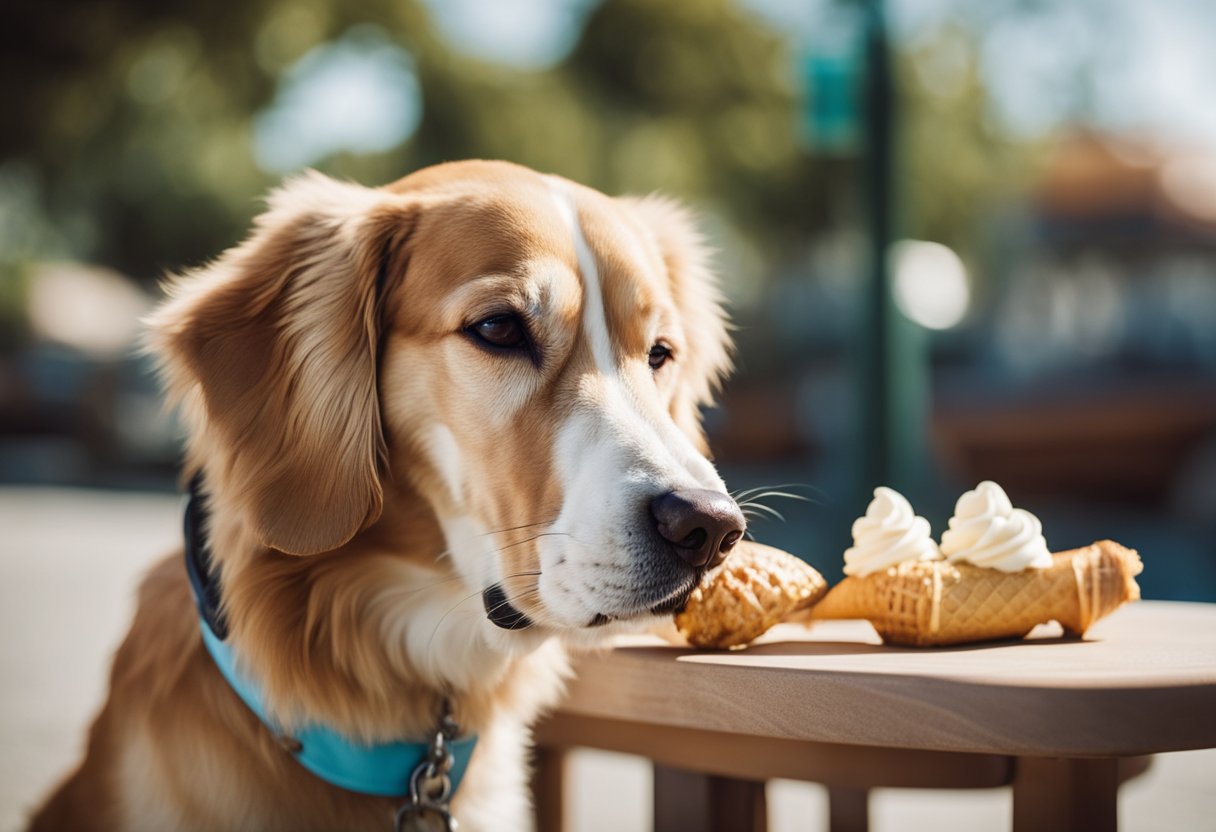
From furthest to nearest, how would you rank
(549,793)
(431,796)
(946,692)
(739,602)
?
(549,793), (431,796), (739,602), (946,692)

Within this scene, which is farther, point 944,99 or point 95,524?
point 944,99

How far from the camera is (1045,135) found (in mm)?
17219

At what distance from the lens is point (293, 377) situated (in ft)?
7.30

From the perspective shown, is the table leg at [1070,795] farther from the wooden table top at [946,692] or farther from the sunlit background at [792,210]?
the sunlit background at [792,210]

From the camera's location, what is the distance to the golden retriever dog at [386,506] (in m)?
2.09

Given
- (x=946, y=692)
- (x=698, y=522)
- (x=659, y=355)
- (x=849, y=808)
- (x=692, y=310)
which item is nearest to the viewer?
(x=946, y=692)

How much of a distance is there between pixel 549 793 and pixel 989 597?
47.2 inches

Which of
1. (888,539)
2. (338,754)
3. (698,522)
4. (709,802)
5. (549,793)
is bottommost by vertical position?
(549,793)

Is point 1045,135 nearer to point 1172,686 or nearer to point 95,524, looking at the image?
point 95,524

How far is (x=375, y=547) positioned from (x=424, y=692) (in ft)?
1.00

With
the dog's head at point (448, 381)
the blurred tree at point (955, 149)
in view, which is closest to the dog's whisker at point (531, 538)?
the dog's head at point (448, 381)

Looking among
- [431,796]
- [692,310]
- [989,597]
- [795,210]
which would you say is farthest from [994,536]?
[795,210]

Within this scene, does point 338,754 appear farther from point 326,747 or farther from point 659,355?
point 659,355

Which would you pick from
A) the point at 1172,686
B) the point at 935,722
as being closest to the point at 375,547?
the point at 935,722
